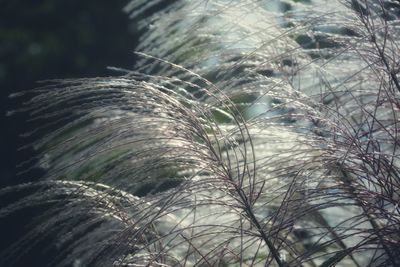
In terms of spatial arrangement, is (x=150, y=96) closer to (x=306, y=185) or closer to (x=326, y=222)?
(x=306, y=185)

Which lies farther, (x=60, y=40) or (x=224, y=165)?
(x=60, y=40)

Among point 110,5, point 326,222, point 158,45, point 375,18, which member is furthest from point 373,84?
point 110,5

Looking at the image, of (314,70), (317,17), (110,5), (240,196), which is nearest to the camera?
(240,196)

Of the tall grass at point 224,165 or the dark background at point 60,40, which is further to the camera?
the dark background at point 60,40

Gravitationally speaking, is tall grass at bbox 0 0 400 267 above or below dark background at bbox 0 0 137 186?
above

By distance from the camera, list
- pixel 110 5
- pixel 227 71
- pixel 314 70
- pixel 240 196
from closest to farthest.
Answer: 1. pixel 240 196
2. pixel 227 71
3. pixel 314 70
4. pixel 110 5

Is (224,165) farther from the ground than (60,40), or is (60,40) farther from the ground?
(224,165)

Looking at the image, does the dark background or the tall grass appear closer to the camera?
the tall grass

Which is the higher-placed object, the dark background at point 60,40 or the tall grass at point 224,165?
the tall grass at point 224,165
